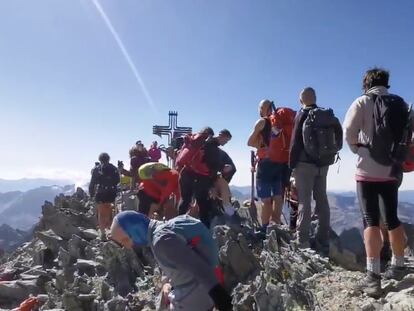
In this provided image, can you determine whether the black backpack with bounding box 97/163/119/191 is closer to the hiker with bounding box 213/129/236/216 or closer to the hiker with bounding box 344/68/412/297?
the hiker with bounding box 213/129/236/216

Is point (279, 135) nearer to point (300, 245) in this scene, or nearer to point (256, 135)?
point (256, 135)

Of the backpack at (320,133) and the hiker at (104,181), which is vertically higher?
the backpack at (320,133)

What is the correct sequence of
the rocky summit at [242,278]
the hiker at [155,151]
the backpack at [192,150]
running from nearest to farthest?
1. the rocky summit at [242,278]
2. the backpack at [192,150]
3. the hiker at [155,151]

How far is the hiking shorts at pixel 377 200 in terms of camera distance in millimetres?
5652

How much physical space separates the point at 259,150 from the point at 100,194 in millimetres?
7439

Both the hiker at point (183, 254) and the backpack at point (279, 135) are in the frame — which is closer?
the hiker at point (183, 254)

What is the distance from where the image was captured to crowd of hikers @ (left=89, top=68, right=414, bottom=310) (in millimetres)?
4137

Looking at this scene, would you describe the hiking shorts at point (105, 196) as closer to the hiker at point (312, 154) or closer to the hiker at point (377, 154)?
the hiker at point (312, 154)

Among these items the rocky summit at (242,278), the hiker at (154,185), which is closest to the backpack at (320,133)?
the rocky summit at (242,278)

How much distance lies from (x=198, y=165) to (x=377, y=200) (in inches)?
183

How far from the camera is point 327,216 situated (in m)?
8.39

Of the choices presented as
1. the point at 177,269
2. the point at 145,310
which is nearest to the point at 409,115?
the point at 177,269

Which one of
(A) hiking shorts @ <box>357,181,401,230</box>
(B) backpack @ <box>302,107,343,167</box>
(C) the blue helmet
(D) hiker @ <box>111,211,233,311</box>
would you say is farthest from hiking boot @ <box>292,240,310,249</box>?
(C) the blue helmet

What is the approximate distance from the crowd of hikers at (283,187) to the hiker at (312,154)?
19 millimetres
